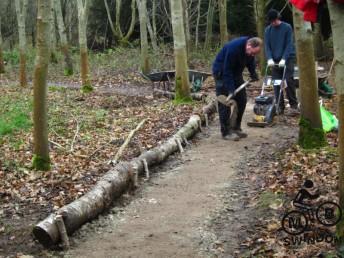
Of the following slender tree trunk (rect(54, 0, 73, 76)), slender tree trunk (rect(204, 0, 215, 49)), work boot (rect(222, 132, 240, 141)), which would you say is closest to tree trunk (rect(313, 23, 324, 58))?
slender tree trunk (rect(204, 0, 215, 49))

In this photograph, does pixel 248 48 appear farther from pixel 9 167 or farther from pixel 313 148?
pixel 9 167

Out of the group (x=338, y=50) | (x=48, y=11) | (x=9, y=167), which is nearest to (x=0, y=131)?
(x=9, y=167)

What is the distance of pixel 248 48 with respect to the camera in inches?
375

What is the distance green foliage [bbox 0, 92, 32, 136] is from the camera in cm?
1226

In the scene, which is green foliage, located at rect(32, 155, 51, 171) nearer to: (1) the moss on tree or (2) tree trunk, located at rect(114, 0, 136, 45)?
(1) the moss on tree

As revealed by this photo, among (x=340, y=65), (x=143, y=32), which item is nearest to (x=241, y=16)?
(x=143, y=32)

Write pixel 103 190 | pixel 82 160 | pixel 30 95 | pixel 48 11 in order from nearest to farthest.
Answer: pixel 103 190 < pixel 48 11 < pixel 82 160 < pixel 30 95

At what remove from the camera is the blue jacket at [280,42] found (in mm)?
11352

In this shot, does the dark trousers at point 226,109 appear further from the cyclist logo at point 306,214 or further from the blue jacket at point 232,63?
the cyclist logo at point 306,214

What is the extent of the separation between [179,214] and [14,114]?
28.9ft

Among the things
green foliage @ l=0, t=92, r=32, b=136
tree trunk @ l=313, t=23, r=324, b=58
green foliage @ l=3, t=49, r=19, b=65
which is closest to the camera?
green foliage @ l=0, t=92, r=32, b=136

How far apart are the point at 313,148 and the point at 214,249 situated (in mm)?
3593

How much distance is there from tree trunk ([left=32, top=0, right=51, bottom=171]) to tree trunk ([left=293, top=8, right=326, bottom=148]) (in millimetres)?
3864

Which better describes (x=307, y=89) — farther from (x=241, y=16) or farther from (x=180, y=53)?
(x=241, y=16)
